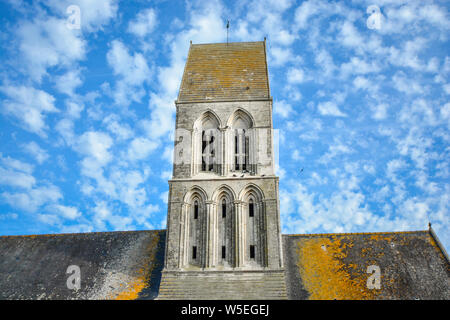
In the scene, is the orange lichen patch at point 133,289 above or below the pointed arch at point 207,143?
below

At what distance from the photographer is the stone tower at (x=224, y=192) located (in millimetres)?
21062

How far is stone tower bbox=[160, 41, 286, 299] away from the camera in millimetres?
21062

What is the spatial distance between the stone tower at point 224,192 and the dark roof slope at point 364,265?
8.12 feet

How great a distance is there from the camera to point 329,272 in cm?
2278

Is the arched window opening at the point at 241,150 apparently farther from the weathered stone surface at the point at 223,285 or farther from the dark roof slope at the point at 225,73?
the weathered stone surface at the point at 223,285

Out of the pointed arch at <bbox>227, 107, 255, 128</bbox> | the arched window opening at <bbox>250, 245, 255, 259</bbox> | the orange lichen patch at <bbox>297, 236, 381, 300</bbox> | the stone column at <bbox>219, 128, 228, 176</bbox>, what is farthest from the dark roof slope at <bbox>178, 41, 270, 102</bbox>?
the orange lichen patch at <bbox>297, 236, 381, 300</bbox>

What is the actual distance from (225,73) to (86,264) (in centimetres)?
1308

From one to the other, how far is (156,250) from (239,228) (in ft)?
17.0

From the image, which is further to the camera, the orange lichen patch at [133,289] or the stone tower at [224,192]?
the orange lichen patch at [133,289]

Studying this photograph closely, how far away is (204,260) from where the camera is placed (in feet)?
70.8

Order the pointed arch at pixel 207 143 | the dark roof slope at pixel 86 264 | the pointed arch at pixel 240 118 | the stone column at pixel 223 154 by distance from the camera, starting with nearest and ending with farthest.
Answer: the dark roof slope at pixel 86 264 → the stone column at pixel 223 154 → the pointed arch at pixel 207 143 → the pointed arch at pixel 240 118

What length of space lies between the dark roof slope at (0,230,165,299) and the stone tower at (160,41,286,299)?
2.13 meters

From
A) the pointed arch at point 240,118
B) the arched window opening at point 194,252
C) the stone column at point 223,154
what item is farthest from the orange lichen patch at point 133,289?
the pointed arch at point 240,118

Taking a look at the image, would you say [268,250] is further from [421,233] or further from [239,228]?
[421,233]
